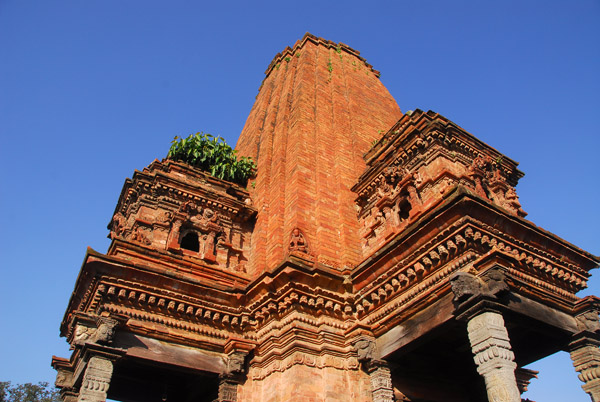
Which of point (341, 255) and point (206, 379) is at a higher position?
point (341, 255)

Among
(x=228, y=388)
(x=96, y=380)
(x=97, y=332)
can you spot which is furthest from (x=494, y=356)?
(x=97, y=332)

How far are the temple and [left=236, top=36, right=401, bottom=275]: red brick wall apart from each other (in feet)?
0.35

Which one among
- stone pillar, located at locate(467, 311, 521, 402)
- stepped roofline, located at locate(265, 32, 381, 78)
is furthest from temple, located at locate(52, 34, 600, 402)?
stepped roofline, located at locate(265, 32, 381, 78)

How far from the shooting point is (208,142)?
765 inches

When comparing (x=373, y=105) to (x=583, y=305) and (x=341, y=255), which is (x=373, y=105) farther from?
(x=583, y=305)

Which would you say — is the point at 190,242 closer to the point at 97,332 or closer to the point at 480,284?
the point at 97,332

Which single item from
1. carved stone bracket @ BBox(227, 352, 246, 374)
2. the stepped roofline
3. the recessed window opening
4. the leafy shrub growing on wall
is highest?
the stepped roofline

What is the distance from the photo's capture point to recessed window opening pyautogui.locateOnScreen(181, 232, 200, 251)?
15806 millimetres

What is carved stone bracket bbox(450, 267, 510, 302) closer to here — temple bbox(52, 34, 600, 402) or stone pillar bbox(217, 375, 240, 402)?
temple bbox(52, 34, 600, 402)

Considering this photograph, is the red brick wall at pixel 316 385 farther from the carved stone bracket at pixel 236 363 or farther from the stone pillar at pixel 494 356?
the stone pillar at pixel 494 356

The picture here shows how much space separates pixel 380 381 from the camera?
1059 centimetres

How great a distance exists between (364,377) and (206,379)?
194 inches

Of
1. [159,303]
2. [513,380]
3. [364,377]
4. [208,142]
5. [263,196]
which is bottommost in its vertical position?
[513,380]

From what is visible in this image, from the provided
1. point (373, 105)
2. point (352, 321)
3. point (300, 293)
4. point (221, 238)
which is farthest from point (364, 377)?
point (373, 105)
